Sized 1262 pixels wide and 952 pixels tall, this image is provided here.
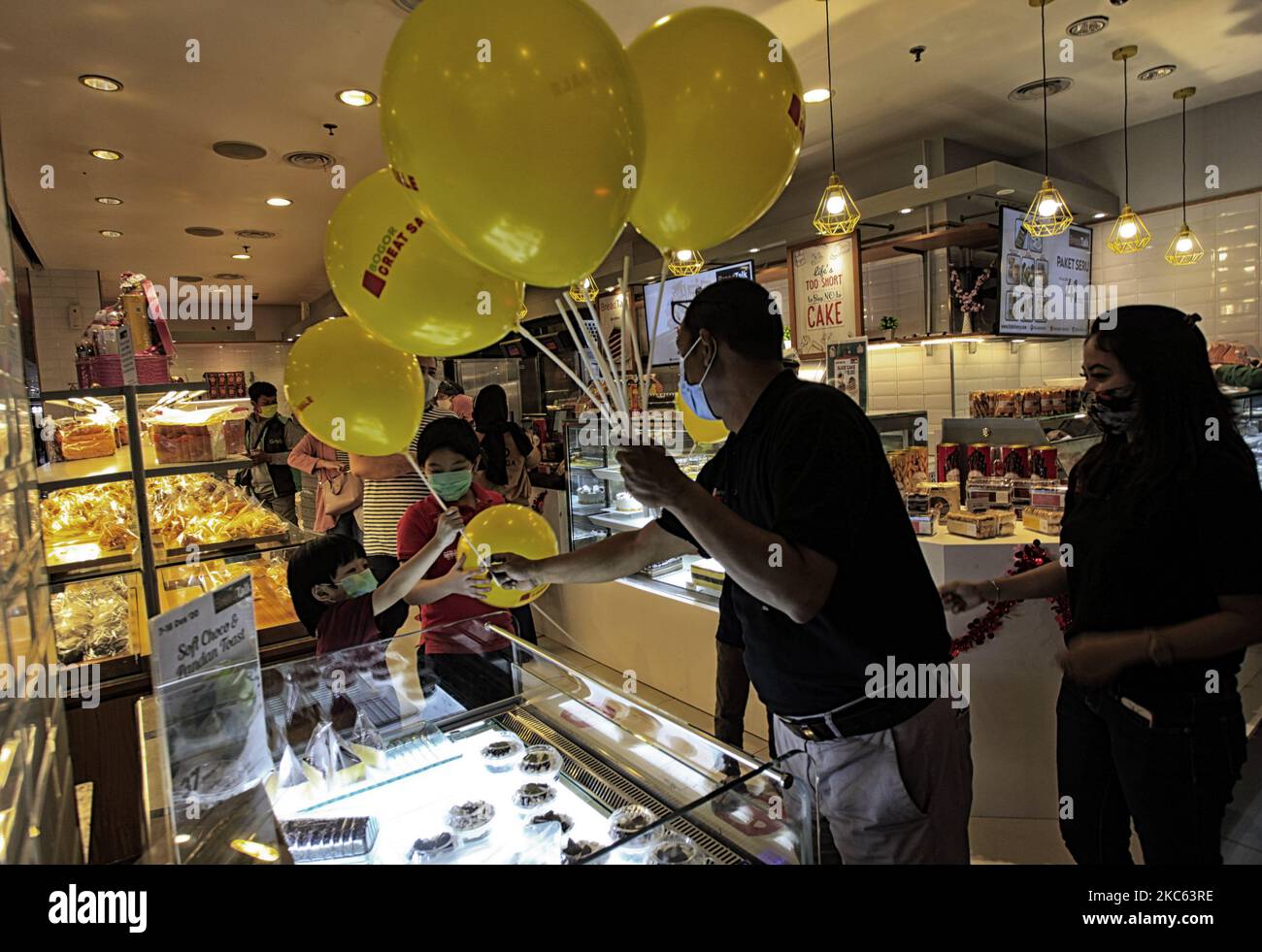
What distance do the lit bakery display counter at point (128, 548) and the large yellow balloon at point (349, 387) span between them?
3.43 feet

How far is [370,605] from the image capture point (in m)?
2.34

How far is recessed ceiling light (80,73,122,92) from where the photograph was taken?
423cm

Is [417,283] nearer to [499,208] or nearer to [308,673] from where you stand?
[499,208]

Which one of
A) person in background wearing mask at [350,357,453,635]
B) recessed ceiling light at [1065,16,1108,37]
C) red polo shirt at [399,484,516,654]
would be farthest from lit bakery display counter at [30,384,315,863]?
recessed ceiling light at [1065,16,1108,37]

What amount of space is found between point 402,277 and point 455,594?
1191mm

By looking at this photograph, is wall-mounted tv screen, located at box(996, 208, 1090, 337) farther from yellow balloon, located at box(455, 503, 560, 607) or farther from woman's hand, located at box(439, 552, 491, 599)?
woman's hand, located at box(439, 552, 491, 599)

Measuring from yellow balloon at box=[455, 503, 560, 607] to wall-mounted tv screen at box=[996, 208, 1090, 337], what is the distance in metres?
4.78

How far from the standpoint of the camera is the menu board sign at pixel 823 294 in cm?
612

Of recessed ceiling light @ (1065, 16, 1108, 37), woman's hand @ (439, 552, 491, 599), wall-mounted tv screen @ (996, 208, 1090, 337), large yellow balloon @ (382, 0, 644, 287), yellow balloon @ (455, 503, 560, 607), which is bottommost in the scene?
woman's hand @ (439, 552, 491, 599)

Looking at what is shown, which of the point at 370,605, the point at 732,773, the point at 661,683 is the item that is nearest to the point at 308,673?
the point at 370,605

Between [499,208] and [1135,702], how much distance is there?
1764 millimetres

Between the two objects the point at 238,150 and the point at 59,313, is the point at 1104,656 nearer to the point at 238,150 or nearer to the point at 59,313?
the point at 238,150

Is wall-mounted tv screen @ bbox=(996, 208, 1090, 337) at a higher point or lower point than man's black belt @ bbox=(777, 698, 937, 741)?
higher

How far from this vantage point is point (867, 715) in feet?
5.11
